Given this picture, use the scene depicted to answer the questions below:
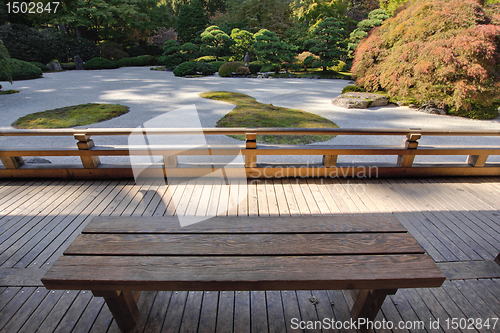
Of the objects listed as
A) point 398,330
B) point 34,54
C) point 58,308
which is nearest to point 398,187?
point 398,330

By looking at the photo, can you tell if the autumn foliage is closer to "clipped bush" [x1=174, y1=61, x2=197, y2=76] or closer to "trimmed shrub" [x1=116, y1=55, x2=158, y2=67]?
"clipped bush" [x1=174, y1=61, x2=197, y2=76]

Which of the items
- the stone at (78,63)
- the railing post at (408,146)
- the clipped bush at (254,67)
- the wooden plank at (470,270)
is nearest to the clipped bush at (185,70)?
the clipped bush at (254,67)

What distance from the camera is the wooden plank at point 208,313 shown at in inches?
52.9

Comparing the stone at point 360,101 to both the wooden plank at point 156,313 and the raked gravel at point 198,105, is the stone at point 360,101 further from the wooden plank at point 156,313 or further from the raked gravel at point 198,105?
the wooden plank at point 156,313

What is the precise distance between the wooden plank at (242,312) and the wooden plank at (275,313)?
12cm

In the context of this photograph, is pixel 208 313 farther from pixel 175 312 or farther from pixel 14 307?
pixel 14 307

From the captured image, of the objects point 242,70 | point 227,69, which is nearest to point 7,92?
point 227,69

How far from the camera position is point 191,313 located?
1.41m

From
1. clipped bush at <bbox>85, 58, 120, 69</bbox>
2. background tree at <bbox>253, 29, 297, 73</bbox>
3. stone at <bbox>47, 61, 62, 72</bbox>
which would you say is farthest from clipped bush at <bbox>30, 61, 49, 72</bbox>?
background tree at <bbox>253, 29, 297, 73</bbox>

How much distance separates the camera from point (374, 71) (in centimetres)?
855

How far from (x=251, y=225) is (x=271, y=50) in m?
14.0

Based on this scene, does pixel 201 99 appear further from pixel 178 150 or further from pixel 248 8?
pixel 248 8

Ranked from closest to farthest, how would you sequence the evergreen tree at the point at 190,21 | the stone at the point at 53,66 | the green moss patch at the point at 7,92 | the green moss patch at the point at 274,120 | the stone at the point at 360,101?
the green moss patch at the point at 274,120, the stone at the point at 360,101, the green moss patch at the point at 7,92, the stone at the point at 53,66, the evergreen tree at the point at 190,21

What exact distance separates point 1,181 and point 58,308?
2.12 m
